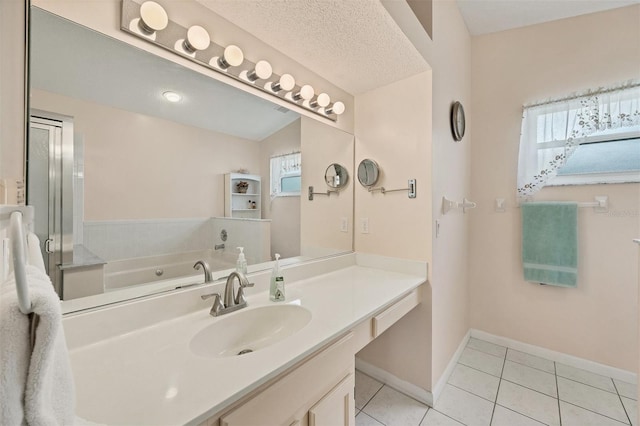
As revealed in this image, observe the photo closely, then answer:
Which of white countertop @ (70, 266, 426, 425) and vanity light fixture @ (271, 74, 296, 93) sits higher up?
vanity light fixture @ (271, 74, 296, 93)

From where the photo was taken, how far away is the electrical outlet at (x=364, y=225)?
6.37 ft

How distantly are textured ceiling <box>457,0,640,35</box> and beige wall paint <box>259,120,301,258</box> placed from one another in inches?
71.8

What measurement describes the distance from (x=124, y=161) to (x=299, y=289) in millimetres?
974

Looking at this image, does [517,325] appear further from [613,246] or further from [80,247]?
[80,247]

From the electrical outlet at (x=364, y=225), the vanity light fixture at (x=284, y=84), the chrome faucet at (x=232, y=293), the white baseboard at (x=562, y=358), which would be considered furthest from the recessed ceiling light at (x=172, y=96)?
the white baseboard at (x=562, y=358)

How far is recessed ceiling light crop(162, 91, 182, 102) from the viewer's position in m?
1.07

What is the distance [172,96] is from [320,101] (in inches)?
35.2

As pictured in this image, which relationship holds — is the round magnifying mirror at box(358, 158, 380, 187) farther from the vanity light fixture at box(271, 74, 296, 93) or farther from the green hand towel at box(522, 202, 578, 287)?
the green hand towel at box(522, 202, 578, 287)

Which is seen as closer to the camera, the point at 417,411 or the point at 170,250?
the point at 170,250

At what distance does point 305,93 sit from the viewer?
1.58m

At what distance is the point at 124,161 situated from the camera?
3.14 ft

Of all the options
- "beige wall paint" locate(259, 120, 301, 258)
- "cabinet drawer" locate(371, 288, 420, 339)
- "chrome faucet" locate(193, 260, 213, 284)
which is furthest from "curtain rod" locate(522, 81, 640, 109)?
"chrome faucet" locate(193, 260, 213, 284)

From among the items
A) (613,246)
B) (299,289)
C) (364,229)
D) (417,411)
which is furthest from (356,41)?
(613,246)

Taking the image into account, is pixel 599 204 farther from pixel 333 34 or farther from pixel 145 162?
pixel 145 162
